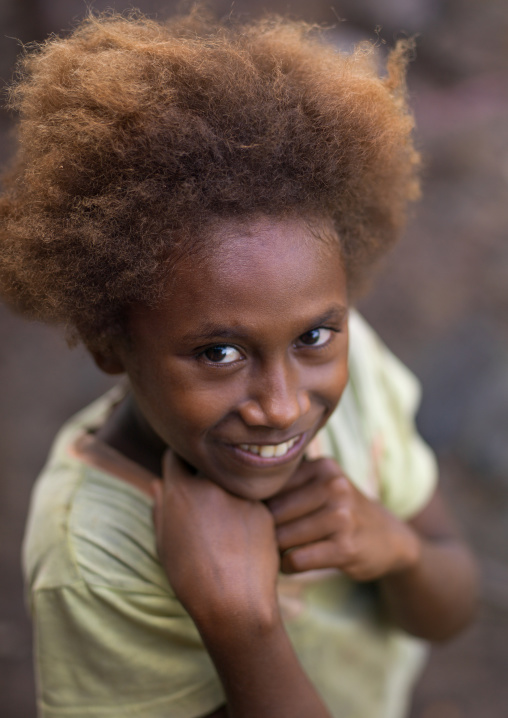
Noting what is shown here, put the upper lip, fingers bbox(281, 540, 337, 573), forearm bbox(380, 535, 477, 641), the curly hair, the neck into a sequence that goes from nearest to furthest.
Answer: the curly hair, the upper lip, fingers bbox(281, 540, 337, 573), the neck, forearm bbox(380, 535, 477, 641)

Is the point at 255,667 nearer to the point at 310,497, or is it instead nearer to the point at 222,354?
the point at 310,497

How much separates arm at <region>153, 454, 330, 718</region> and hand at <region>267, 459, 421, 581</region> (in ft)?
0.20

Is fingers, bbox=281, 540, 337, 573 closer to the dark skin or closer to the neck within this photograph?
the dark skin

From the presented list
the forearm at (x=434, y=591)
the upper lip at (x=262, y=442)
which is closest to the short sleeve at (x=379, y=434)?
the forearm at (x=434, y=591)

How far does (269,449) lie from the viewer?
3.68 feet

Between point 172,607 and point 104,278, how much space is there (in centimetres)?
59

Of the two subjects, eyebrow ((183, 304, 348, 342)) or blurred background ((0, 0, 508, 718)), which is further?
blurred background ((0, 0, 508, 718))

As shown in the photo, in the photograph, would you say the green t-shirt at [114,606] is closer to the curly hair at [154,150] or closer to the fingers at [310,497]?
the fingers at [310,497]

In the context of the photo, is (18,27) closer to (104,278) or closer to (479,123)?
(479,123)

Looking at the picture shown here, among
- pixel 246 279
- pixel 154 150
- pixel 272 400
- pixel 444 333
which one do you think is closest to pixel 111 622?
pixel 272 400

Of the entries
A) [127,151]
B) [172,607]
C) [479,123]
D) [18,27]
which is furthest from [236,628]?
[18,27]

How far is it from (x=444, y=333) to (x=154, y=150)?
2534 millimetres

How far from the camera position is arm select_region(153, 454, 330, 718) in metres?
1.10

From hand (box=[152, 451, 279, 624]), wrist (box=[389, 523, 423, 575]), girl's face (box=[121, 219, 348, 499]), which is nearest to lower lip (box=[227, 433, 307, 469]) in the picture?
girl's face (box=[121, 219, 348, 499])
